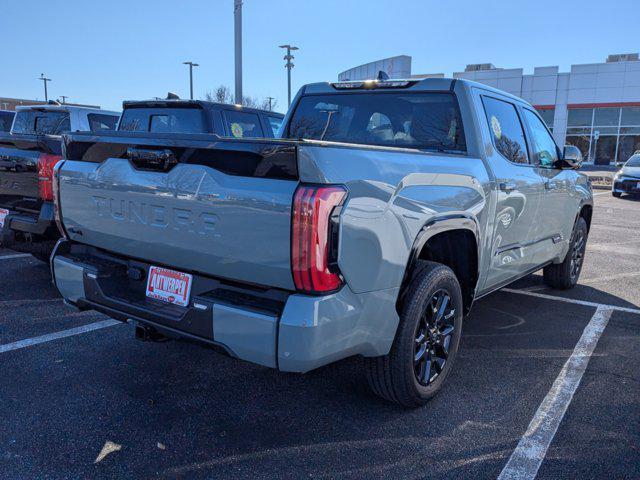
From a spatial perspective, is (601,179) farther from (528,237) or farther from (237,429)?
(237,429)

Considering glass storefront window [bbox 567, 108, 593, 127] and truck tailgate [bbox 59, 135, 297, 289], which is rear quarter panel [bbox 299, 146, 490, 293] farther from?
glass storefront window [bbox 567, 108, 593, 127]

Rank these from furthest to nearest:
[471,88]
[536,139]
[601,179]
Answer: [601,179] → [536,139] → [471,88]

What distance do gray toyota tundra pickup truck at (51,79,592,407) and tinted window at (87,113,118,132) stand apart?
4.95 meters

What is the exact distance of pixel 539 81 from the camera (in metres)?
35.5

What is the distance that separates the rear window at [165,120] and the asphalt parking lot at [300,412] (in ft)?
9.57

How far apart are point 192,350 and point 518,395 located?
2.24 meters

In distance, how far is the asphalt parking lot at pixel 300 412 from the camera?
8.25ft

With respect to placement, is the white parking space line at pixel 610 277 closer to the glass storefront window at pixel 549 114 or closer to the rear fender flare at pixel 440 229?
the rear fender flare at pixel 440 229

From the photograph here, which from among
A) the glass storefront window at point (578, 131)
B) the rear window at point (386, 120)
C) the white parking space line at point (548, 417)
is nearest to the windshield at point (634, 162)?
the white parking space line at point (548, 417)

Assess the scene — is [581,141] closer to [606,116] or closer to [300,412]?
[606,116]

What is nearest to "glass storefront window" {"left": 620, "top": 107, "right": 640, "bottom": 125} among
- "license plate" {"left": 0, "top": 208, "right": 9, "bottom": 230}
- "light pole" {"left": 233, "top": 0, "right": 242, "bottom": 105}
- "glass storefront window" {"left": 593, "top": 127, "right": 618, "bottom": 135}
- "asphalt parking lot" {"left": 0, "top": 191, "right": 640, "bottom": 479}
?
"glass storefront window" {"left": 593, "top": 127, "right": 618, "bottom": 135}

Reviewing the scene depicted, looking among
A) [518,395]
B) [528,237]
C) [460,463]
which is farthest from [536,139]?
[460,463]

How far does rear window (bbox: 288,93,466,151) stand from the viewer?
12.3 feet

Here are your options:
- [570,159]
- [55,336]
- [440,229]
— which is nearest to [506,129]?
[570,159]
